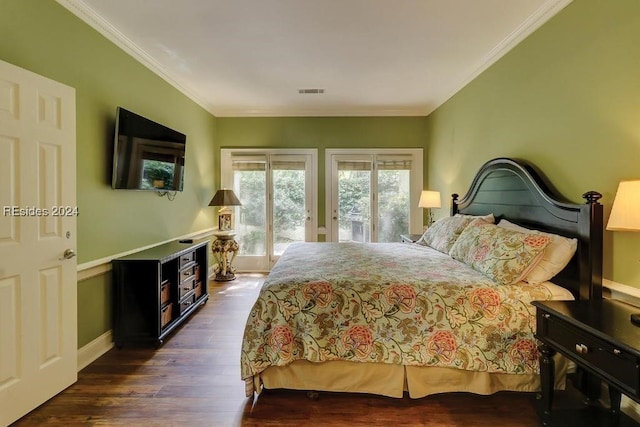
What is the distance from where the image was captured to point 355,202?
201 inches

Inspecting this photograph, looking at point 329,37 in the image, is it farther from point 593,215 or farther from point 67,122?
point 593,215

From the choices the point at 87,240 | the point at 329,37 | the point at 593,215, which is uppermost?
the point at 329,37

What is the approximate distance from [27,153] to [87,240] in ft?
2.72

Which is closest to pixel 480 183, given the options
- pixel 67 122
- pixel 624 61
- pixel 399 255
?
pixel 399 255

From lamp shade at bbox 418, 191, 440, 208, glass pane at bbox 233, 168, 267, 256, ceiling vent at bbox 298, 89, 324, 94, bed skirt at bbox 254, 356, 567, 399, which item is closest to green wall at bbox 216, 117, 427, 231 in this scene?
glass pane at bbox 233, 168, 267, 256

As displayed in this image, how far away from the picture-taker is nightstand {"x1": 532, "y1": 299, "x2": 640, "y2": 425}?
120 centimetres

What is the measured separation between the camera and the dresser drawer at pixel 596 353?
1.18 meters

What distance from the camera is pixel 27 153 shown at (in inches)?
70.6

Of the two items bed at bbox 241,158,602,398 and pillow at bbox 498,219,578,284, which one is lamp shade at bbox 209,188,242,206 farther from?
pillow at bbox 498,219,578,284

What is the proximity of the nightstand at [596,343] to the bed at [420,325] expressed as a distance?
209 millimetres

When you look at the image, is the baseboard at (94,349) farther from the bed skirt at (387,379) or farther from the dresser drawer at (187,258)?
the bed skirt at (387,379)

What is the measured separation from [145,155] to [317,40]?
77.5 inches

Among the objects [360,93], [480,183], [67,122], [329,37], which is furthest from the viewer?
[360,93]

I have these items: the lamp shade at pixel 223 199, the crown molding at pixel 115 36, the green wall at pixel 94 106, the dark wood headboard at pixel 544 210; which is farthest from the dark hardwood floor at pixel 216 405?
the crown molding at pixel 115 36
